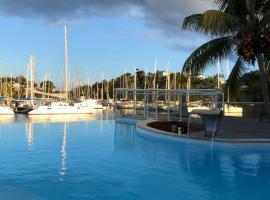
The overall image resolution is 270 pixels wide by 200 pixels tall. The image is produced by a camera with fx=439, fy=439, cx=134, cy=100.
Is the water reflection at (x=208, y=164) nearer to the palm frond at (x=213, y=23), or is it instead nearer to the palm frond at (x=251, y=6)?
the palm frond at (x=213, y=23)

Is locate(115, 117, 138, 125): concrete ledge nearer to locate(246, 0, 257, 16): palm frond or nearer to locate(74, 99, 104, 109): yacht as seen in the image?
locate(246, 0, 257, 16): palm frond

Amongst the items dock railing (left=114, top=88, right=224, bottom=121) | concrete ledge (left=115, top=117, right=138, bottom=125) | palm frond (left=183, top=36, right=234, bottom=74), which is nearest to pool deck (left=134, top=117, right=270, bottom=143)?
palm frond (left=183, top=36, right=234, bottom=74)

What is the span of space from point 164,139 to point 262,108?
8.78 meters

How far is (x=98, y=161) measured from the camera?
12281 mm

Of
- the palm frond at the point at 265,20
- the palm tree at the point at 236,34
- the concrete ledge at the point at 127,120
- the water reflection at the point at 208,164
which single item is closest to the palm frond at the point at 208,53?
the palm tree at the point at 236,34

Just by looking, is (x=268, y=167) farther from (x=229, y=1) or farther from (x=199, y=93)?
(x=199, y=93)

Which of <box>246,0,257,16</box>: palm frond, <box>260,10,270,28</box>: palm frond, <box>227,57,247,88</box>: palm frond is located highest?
<box>246,0,257,16</box>: palm frond

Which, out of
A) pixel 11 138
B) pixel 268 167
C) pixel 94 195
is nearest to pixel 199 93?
pixel 11 138

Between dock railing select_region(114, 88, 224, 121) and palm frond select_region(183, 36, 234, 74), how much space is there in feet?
9.20

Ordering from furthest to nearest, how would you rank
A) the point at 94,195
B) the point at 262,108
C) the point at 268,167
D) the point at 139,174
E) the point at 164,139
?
the point at 262,108
the point at 164,139
the point at 268,167
the point at 139,174
the point at 94,195

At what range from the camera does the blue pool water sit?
27.9 ft

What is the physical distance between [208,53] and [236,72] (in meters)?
1.92

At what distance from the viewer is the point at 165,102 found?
1001 inches

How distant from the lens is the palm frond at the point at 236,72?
70.0 feet
